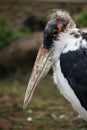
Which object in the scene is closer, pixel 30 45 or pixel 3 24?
pixel 30 45

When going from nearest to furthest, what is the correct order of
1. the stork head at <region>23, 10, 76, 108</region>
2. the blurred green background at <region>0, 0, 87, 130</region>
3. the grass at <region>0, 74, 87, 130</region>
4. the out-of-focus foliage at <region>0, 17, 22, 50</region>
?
1. the stork head at <region>23, 10, 76, 108</region>
2. the grass at <region>0, 74, 87, 130</region>
3. the blurred green background at <region>0, 0, 87, 130</region>
4. the out-of-focus foliage at <region>0, 17, 22, 50</region>

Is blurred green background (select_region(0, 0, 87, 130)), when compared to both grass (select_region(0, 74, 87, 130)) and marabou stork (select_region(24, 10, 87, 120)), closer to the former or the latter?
grass (select_region(0, 74, 87, 130))

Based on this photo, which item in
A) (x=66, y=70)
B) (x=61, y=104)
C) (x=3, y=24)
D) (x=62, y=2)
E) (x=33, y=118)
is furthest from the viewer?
(x=62, y=2)

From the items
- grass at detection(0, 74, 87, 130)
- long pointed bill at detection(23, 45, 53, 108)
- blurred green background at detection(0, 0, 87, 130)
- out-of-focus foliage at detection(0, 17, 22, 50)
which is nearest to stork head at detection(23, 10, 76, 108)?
long pointed bill at detection(23, 45, 53, 108)

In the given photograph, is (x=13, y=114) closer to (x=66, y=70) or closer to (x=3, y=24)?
(x=66, y=70)

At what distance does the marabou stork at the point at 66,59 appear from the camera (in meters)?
5.20

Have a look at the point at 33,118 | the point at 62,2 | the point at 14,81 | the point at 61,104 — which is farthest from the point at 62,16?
the point at 62,2

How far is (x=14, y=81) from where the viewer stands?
472 inches

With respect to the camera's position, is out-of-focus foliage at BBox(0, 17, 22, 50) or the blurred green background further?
out-of-focus foliage at BBox(0, 17, 22, 50)

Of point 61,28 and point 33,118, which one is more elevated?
point 61,28

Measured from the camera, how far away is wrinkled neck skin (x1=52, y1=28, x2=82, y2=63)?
17.2 ft

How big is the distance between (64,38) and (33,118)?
371 cm

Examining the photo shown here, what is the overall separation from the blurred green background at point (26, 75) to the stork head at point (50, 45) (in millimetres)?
686

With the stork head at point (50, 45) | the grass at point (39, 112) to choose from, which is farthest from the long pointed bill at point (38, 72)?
the grass at point (39, 112)
